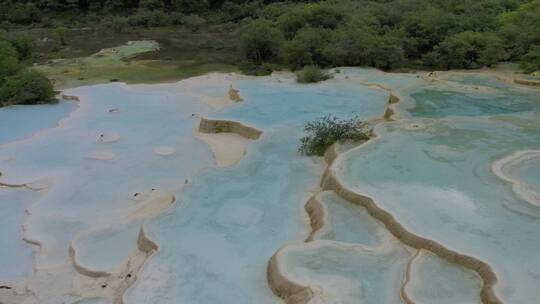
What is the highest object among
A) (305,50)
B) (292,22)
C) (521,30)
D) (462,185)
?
(521,30)

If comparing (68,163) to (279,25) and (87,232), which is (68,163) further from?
(279,25)

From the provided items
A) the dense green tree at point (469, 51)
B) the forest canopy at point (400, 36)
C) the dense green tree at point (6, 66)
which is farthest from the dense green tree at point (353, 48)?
the dense green tree at point (6, 66)

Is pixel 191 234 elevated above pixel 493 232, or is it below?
below

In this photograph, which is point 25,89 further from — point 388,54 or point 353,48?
point 388,54

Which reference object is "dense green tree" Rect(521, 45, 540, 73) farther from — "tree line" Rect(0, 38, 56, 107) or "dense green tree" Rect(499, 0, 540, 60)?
"tree line" Rect(0, 38, 56, 107)

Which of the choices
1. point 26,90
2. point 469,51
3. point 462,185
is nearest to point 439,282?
point 462,185

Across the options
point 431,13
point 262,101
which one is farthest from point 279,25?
point 262,101

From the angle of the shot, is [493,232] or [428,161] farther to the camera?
[428,161]

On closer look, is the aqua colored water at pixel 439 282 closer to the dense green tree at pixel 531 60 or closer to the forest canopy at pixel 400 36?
the dense green tree at pixel 531 60

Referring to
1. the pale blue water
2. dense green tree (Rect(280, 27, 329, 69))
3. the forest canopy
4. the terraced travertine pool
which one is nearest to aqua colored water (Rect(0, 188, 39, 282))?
the terraced travertine pool
